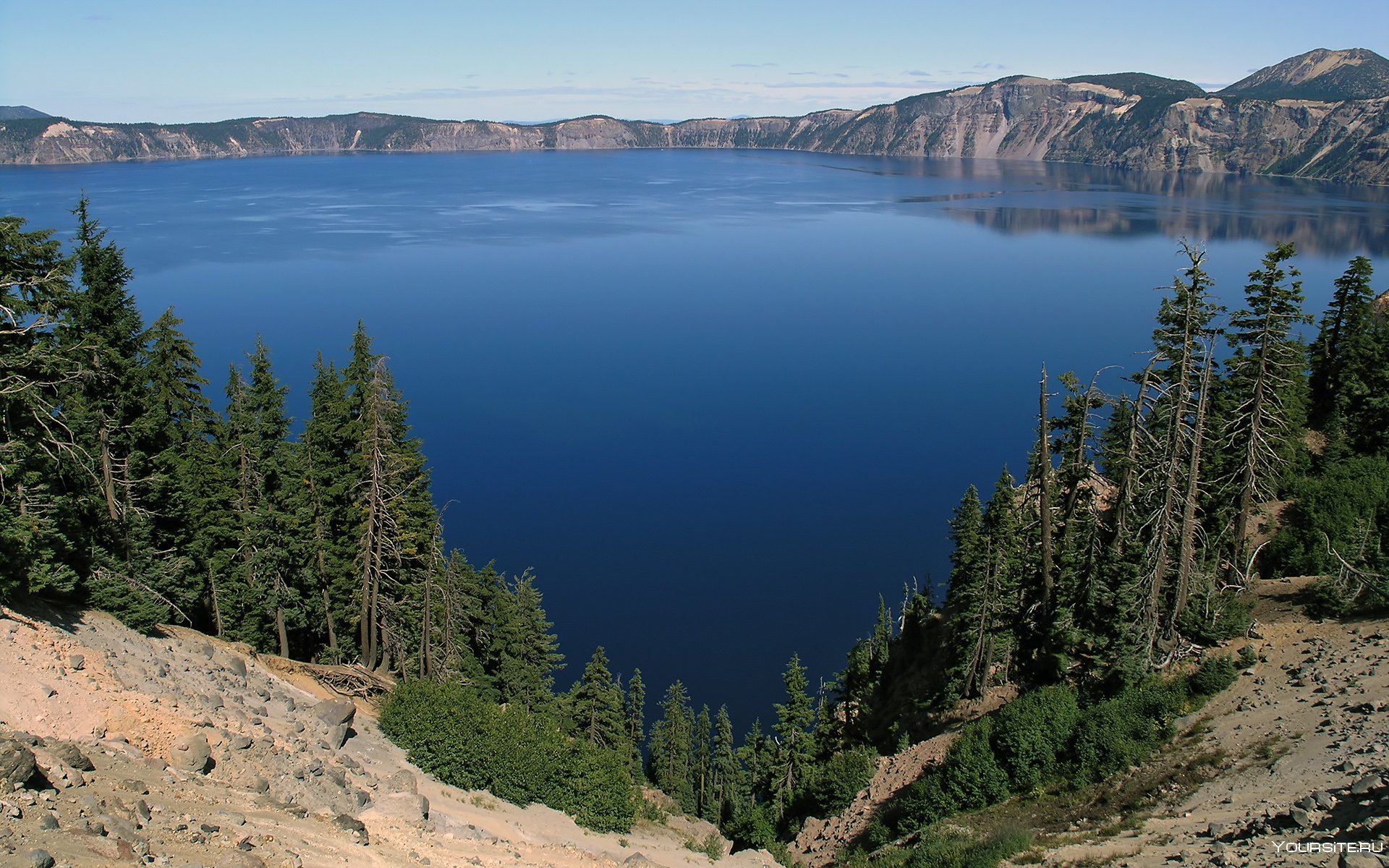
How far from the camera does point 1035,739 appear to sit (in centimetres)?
2133

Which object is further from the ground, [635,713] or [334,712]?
[334,712]

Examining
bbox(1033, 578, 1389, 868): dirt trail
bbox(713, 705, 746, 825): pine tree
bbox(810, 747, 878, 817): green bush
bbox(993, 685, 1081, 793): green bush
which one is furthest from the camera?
bbox(713, 705, 746, 825): pine tree

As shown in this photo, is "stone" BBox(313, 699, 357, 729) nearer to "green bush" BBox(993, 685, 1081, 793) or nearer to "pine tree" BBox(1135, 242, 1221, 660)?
"green bush" BBox(993, 685, 1081, 793)

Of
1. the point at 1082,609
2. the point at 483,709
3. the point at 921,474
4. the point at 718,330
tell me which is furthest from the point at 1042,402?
the point at 718,330

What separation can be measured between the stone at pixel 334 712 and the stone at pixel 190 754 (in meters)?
5.13

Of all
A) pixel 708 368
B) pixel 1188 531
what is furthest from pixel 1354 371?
pixel 708 368

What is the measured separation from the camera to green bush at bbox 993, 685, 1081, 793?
21.2m

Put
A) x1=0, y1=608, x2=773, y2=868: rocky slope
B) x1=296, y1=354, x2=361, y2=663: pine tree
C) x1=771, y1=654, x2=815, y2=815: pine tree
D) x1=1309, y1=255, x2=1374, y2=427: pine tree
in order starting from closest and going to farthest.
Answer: x1=0, y1=608, x2=773, y2=868: rocky slope < x1=296, y1=354, x2=361, y2=663: pine tree < x1=771, y1=654, x2=815, y2=815: pine tree < x1=1309, y1=255, x2=1374, y2=427: pine tree

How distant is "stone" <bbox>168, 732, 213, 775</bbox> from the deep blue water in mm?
30751

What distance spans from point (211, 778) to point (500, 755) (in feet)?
26.3

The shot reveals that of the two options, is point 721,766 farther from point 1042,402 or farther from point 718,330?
point 718,330

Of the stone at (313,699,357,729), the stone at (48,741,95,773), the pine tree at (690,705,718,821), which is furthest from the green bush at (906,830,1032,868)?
the pine tree at (690,705,718,821)

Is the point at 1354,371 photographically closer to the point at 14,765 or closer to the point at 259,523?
the point at 259,523

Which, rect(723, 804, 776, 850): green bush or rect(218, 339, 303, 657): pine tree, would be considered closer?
rect(218, 339, 303, 657): pine tree
